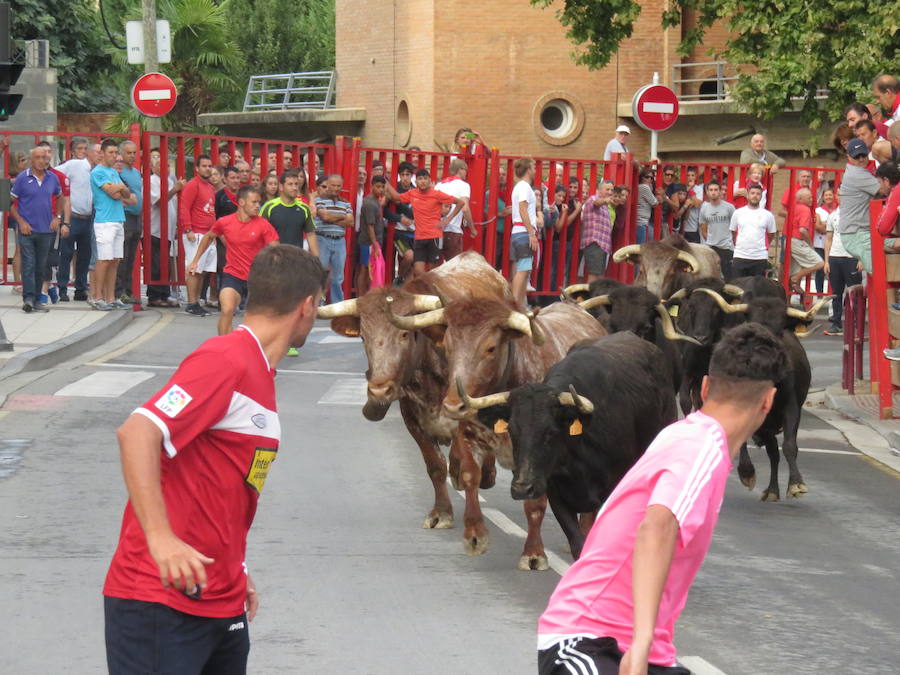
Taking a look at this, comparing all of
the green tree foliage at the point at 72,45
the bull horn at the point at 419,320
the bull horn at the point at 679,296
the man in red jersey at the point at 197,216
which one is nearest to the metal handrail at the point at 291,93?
the green tree foliage at the point at 72,45

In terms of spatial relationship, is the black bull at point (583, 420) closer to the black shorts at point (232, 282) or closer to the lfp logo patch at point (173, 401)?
the lfp logo patch at point (173, 401)

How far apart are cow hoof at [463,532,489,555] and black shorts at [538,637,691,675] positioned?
4995 millimetres

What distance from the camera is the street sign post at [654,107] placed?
23016 mm

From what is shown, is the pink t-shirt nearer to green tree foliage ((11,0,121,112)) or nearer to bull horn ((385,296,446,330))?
bull horn ((385,296,446,330))

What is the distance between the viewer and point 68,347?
16.9 metres

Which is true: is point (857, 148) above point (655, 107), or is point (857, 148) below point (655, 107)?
below

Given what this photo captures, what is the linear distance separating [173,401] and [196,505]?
0.33m

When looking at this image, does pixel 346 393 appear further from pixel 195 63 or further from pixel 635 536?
pixel 195 63

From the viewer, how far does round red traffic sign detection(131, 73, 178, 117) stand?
76.5ft

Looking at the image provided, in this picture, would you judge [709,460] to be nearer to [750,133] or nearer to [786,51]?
[786,51]

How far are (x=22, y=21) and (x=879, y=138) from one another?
35887 millimetres

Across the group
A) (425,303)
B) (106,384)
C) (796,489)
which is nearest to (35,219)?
(106,384)

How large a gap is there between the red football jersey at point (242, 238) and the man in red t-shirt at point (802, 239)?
11446 millimetres

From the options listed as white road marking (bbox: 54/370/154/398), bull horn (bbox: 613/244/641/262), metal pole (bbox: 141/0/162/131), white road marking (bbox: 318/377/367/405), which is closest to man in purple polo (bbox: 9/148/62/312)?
white road marking (bbox: 54/370/154/398)
